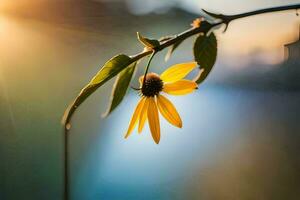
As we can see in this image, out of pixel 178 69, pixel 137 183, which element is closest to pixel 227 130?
pixel 137 183

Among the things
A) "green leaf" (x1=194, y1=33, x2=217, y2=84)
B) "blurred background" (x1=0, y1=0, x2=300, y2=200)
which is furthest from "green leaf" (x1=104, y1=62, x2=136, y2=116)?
"blurred background" (x1=0, y1=0, x2=300, y2=200)

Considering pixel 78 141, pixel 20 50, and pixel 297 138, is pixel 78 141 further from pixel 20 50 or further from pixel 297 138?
pixel 297 138

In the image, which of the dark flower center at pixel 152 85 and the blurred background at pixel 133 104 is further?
the blurred background at pixel 133 104

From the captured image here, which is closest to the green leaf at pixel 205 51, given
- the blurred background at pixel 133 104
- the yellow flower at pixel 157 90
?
the yellow flower at pixel 157 90

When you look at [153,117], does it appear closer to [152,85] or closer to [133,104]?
[152,85]

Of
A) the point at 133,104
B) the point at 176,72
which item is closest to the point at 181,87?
the point at 176,72

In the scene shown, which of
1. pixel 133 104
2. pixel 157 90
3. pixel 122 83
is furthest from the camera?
pixel 133 104

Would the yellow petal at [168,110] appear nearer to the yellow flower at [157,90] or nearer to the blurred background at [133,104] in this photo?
the yellow flower at [157,90]
